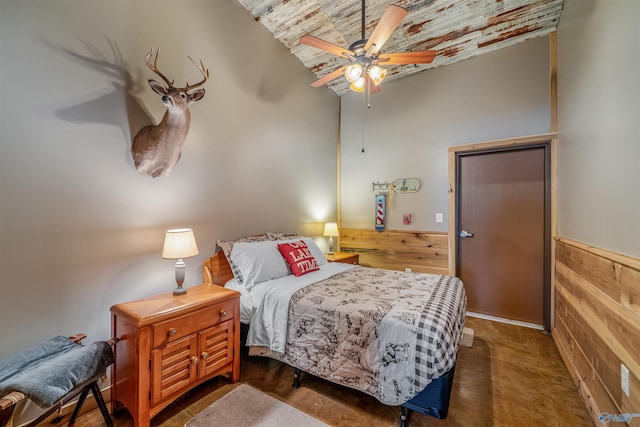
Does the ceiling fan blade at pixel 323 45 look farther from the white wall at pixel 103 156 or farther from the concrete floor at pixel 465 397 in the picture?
the concrete floor at pixel 465 397

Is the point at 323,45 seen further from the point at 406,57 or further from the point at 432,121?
the point at 432,121

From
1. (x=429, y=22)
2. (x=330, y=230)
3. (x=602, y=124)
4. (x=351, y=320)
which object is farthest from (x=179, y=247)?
(x=429, y=22)

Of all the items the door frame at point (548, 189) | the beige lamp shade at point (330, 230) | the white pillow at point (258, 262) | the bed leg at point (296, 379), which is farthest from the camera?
the beige lamp shade at point (330, 230)

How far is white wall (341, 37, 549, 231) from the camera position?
9.95 ft

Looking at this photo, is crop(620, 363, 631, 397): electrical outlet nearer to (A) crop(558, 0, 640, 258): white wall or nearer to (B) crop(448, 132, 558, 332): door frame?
(A) crop(558, 0, 640, 258): white wall

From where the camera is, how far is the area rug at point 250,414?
1535 mm

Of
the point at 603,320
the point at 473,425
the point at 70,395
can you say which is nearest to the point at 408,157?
the point at 603,320

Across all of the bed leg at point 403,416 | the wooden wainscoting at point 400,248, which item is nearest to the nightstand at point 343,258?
the wooden wainscoting at point 400,248

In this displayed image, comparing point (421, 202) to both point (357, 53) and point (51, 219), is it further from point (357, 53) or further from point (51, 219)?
point (51, 219)

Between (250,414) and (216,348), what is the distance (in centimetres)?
46

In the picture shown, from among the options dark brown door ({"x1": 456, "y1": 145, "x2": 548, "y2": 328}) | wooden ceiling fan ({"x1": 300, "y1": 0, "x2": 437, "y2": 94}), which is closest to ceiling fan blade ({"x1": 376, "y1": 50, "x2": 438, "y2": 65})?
wooden ceiling fan ({"x1": 300, "y1": 0, "x2": 437, "y2": 94})

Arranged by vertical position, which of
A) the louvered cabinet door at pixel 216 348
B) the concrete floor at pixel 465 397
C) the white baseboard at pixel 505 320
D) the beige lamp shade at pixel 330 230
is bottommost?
the white baseboard at pixel 505 320

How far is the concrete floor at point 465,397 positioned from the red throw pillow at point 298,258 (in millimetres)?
809

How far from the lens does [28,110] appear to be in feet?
4.81
